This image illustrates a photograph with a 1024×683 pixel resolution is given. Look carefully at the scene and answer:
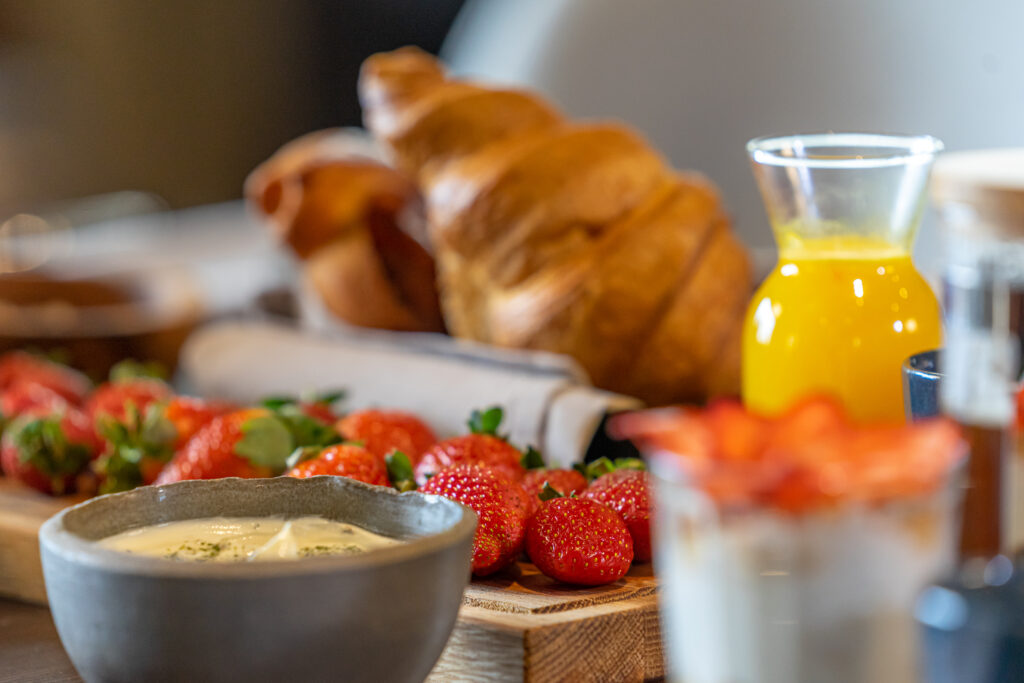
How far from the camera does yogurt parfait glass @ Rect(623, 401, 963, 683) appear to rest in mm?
328

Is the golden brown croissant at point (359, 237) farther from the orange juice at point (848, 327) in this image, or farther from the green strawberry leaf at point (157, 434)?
the orange juice at point (848, 327)

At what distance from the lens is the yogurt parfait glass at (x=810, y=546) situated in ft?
1.08

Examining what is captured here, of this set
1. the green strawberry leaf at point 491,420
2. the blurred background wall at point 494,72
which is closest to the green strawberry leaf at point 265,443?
the green strawberry leaf at point 491,420

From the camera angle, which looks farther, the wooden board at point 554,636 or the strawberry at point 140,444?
the strawberry at point 140,444

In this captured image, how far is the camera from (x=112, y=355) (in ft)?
4.13

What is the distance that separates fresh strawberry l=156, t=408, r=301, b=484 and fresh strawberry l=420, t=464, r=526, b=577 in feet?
0.56

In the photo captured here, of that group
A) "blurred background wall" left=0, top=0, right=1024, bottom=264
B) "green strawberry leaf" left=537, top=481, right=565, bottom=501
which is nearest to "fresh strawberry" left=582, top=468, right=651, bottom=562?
"green strawberry leaf" left=537, top=481, right=565, bottom=501

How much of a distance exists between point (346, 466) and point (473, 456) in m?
0.08

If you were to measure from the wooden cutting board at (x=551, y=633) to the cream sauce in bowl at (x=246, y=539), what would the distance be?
0.07 meters

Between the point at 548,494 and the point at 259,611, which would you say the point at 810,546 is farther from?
the point at 548,494

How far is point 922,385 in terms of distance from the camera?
1.78 ft

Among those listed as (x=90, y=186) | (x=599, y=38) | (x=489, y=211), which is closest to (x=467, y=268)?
(x=489, y=211)

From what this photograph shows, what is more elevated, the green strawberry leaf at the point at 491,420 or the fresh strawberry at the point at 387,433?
the green strawberry leaf at the point at 491,420

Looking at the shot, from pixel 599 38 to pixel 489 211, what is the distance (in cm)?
60
